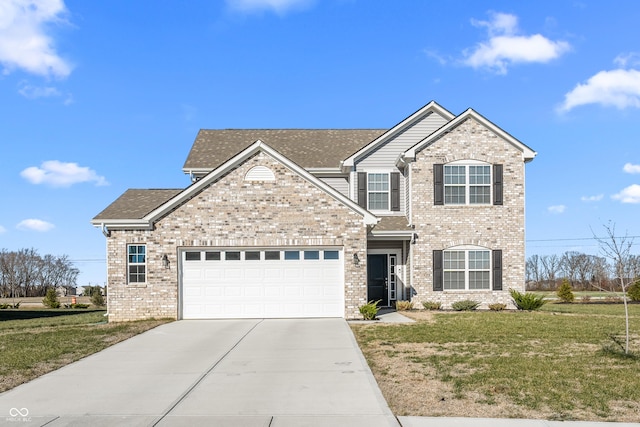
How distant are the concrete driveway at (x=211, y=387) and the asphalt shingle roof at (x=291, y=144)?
1139cm

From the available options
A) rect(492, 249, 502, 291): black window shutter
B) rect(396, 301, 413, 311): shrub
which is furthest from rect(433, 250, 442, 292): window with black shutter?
rect(492, 249, 502, 291): black window shutter

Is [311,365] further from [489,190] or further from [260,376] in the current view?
[489,190]

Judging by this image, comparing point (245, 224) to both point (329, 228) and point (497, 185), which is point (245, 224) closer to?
point (329, 228)

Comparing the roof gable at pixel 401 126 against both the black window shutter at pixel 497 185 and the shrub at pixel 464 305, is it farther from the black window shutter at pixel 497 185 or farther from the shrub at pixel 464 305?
the shrub at pixel 464 305

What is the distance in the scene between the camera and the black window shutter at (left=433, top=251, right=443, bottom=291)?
21281 millimetres

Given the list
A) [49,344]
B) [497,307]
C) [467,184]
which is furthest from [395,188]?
[49,344]

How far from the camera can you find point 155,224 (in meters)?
18.1

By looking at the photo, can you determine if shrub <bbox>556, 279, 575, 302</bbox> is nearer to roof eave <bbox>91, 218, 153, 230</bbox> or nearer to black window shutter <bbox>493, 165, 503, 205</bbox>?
black window shutter <bbox>493, 165, 503, 205</bbox>

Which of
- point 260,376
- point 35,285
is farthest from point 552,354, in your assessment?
point 35,285

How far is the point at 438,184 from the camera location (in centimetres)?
2158

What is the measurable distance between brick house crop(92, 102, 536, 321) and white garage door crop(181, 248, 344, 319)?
34 mm

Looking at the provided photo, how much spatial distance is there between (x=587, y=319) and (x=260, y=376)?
46.4 feet

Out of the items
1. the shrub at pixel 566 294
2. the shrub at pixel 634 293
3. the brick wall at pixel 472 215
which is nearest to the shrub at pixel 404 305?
the brick wall at pixel 472 215

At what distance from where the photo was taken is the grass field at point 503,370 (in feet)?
24.9
